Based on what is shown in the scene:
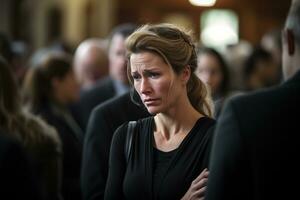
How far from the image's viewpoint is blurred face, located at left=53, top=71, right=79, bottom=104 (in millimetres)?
5539

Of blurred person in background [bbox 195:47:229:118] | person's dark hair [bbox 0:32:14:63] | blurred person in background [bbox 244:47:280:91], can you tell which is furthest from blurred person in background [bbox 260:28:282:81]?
person's dark hair [bbox 0:32:14:63]

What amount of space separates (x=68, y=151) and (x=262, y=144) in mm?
2663

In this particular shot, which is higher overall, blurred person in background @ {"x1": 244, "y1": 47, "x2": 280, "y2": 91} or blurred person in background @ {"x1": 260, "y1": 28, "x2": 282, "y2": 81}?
blurred person in background @ {"x1": 244, "y1": 47, "x2": 280, "y2": 91}

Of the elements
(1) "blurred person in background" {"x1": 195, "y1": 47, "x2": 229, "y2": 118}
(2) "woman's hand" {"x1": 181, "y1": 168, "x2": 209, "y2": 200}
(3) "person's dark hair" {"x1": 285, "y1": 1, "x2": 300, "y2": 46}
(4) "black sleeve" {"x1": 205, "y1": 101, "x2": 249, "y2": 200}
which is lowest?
(1) "blurred person in background" {"x1": 195, "y1": 47, "x2": 229, "y2": 118}

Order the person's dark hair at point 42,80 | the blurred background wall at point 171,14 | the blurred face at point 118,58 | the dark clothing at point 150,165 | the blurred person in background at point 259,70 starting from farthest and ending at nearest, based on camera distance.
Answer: the blurred background wall at point 171,14 < the blurred person in background at point 259,70 < the person's dark hair at point 42,80 < the blurred face at point 118,58 < the dark clothing at point 150,165

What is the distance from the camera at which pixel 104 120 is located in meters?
4.06

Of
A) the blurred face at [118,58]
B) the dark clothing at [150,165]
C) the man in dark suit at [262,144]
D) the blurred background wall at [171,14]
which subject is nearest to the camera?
the man in dark suit at [262,144]

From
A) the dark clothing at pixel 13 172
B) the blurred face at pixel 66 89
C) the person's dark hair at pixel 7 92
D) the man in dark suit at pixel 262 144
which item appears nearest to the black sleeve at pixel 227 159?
the man in dark suit at pixel 262 144

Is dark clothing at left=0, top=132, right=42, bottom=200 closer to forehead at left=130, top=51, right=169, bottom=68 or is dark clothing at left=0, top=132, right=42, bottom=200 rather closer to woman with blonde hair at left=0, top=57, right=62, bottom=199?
forehead at left=130, top=51, right=169, bottom=68

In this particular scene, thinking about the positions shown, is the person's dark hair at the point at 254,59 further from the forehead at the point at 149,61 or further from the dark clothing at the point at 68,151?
the forehead at the point at 149,61

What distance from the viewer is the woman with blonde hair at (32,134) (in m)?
3.98

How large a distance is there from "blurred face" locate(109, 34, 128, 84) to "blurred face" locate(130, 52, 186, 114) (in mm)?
1756

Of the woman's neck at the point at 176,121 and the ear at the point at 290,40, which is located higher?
the ear at the point at 290,40

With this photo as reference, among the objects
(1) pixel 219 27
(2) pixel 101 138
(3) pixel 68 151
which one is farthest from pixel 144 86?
(1) pixel 219 27
